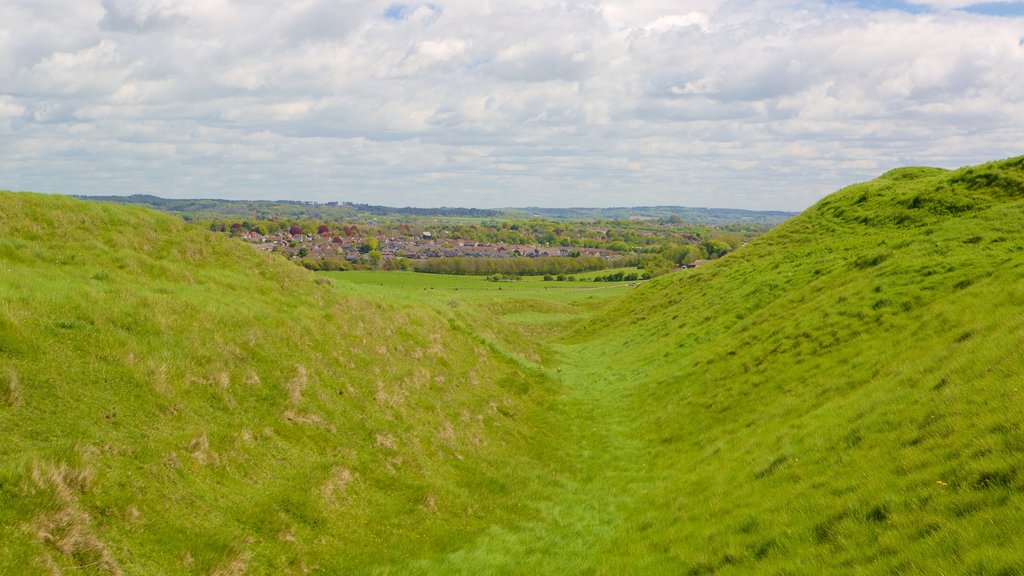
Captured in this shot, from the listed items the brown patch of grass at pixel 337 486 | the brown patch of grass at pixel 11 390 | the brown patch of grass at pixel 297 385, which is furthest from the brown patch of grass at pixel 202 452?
the brown patch of grass at pixel 297 385

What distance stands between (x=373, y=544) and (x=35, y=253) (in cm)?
1976

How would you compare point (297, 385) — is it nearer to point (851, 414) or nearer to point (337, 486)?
point (337, 486)

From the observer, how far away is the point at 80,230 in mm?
28047

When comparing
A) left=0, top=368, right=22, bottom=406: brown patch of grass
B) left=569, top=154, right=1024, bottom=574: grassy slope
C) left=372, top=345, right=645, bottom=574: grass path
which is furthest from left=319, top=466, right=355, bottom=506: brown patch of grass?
left=569, top=154, right=1024, bottom=574: grassy slope

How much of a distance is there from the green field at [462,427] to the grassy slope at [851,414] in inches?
3.7

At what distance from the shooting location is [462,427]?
83.0 feet

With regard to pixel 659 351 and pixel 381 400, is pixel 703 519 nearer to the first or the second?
pixel 381 400

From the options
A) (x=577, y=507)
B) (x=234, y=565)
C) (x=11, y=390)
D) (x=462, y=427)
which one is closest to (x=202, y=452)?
(x=234, y=565)

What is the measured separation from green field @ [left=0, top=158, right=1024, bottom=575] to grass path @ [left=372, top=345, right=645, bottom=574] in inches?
4.8

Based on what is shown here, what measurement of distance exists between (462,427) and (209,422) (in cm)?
1127

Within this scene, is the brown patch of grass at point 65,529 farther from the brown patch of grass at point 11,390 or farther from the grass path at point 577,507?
the grass path at point 577,507

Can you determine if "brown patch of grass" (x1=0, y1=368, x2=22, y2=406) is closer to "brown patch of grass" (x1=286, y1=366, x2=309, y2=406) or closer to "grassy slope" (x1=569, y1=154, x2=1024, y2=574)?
"brown patch of grass" (x1=286, y1=366, x2=309, y2=406)

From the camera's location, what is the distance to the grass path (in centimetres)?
1498

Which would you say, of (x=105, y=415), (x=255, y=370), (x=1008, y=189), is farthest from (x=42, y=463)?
Result: (x=1008, y=189)
